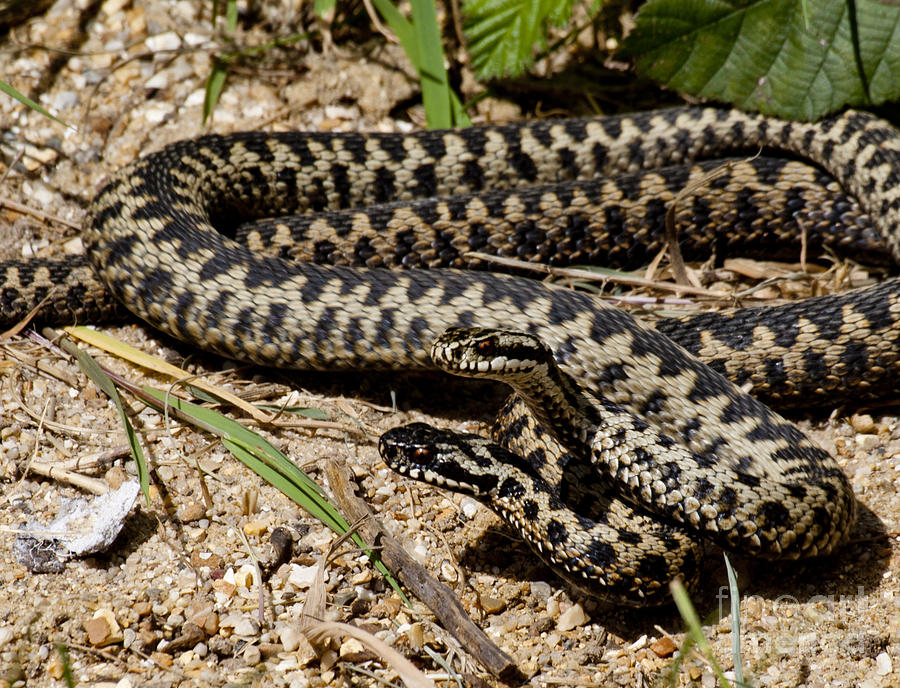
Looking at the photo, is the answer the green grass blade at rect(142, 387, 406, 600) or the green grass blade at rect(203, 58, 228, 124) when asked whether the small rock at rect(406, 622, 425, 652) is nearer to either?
the green grass blade at rect(142, 387, 406, 600)

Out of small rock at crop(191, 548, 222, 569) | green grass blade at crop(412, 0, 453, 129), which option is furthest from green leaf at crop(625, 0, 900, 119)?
small rock at crop(191, 548, 222, 569)

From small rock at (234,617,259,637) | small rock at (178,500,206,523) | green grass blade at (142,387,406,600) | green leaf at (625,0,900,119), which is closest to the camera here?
small rock at (234,617,259,637)

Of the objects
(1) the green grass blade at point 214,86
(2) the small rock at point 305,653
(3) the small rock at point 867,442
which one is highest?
(1) the green grass blade at point 214,86

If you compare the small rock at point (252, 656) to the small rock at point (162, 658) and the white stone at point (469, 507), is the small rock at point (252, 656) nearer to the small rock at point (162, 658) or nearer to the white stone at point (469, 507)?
the small rock at point (162, 658)

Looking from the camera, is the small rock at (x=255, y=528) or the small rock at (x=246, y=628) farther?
the small rock at (x=255, y=528)

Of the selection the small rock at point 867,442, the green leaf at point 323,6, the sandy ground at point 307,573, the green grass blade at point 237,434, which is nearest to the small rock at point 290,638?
the sandy ground at point 307,573

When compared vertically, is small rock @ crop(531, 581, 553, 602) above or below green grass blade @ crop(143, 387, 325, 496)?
below

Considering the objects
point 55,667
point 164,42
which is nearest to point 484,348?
point 55,667
